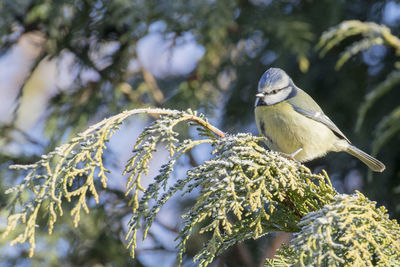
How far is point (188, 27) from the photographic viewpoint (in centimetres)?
272

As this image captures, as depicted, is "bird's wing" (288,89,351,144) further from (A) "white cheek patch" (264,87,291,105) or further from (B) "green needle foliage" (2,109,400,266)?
(B) "green needle foliage" (2,109,400,266)

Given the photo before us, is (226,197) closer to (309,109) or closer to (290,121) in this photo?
(290,121)

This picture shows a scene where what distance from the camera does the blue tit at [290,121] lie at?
2143 millimetres

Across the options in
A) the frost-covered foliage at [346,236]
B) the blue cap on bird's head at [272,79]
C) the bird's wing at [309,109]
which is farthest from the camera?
the bird's wing at [309,109]

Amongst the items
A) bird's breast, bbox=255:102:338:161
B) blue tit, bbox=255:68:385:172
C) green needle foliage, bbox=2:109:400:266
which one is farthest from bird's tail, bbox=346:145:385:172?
green needle foliage, bbox=2:109:400:266

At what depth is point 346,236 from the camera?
1.04 meters

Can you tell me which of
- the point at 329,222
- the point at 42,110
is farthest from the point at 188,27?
the point at 329,222

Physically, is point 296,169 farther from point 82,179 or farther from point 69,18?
point 69,18

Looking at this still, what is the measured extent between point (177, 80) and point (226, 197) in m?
2.04

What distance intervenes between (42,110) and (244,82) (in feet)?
4.21

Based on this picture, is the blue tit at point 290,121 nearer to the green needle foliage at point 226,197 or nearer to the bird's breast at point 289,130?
the bird's breast at point 289,130

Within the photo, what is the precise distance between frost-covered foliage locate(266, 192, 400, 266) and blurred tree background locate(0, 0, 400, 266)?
135 cm

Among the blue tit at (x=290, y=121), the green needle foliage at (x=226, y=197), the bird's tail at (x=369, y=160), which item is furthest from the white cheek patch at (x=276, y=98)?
the green needle foliage at (x=226, y=197)

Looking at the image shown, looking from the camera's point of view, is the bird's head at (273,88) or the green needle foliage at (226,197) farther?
the bird's head at (273,88)
